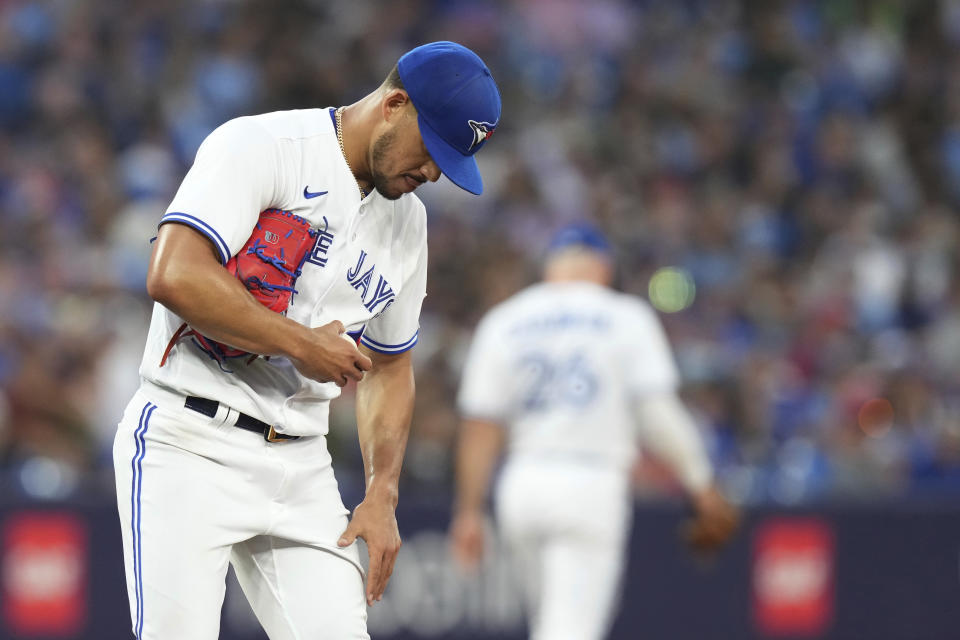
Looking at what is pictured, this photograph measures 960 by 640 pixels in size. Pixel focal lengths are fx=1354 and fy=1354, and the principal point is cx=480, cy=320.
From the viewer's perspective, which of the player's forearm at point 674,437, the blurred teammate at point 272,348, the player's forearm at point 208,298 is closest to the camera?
the player's forearm at point 208,298

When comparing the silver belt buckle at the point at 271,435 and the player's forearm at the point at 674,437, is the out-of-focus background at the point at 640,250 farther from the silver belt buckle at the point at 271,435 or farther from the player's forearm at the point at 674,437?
the silver belt buckle at the point at 271,435

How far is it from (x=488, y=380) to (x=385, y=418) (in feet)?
8.45

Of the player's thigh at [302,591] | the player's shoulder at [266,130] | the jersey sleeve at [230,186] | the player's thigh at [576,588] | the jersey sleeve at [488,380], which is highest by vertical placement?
the player's shoulder at [266,130]

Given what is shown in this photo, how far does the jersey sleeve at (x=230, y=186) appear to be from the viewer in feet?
10.4

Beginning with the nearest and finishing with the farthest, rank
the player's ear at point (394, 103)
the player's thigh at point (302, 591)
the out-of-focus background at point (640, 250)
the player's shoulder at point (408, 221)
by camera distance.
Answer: the player's ear at point (394, 103), the player's thigh at point (302, 591), the player's shoulder at point (408, 221), the out-of-focus background at point (640, 250)

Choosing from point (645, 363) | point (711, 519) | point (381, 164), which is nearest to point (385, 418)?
point (381, 164)

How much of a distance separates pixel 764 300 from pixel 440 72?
8288mm

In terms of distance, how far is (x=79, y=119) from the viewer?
10328 mm

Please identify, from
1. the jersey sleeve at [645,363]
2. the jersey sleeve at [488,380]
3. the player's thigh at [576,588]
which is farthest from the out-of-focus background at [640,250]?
the jersey sleeve at [645,363]

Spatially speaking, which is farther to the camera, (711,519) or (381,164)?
(711,519)

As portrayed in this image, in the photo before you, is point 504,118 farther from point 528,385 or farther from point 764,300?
point 528,385

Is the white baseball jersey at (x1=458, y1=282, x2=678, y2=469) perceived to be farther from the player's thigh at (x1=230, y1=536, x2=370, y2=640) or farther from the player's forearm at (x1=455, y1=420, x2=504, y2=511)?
the player's thigh at (x1=230, y1=536, x2=370, y2=640)

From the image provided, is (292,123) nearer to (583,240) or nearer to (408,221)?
(408,221)

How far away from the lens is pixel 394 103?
3461 mm
